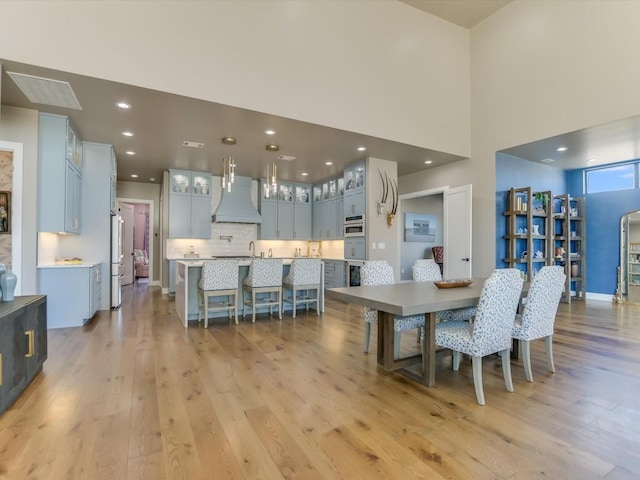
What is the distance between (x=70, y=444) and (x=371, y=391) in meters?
1.89

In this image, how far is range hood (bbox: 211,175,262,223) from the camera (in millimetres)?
7712

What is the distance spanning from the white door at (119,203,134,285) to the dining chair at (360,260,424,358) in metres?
7.83

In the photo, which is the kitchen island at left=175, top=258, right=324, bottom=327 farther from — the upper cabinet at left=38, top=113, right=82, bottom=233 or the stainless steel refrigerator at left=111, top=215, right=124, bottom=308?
the upper cabinet at left=38, top=113, right=82, bottom=233

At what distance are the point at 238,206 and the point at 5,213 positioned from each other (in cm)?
434

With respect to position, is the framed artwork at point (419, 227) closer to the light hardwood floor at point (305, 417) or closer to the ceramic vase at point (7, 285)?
the light hardwood floor at point (305, 417)

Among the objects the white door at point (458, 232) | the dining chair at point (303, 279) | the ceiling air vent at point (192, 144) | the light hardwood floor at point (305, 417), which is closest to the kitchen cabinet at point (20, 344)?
the light hardwood floor at point (305, 417)

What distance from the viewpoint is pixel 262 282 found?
4.88 metres

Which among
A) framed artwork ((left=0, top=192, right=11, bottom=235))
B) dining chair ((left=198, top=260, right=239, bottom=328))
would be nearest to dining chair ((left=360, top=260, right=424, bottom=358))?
dining chair ((left=198, top=260, right=239, bottom=328))

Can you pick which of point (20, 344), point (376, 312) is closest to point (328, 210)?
point (376, 312)

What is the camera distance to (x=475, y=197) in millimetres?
6031

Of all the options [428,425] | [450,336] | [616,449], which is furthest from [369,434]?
[616,449]

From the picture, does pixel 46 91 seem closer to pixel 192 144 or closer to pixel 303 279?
pixel 192 144

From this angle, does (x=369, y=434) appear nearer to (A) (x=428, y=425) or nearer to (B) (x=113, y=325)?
(A) (x=428, y=425)

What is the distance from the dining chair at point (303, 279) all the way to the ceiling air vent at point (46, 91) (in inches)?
134
